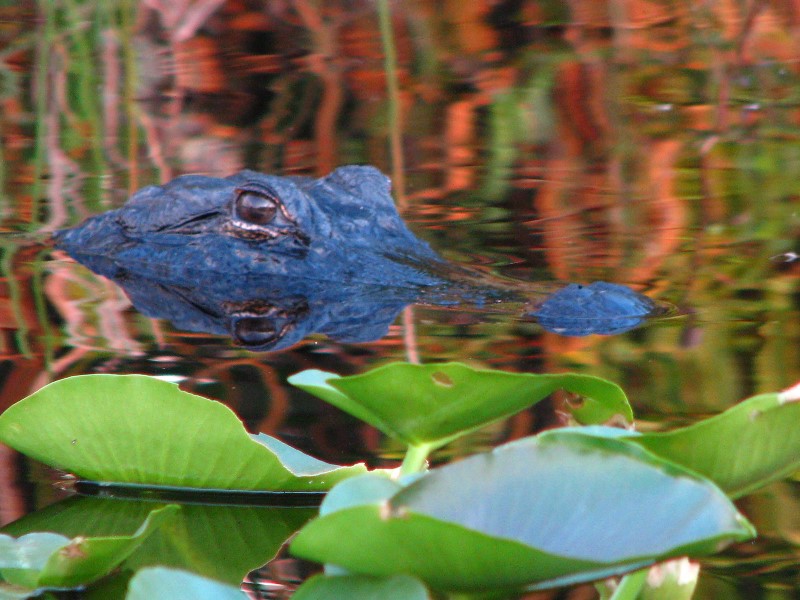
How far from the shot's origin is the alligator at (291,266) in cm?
287

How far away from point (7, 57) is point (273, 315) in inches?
190

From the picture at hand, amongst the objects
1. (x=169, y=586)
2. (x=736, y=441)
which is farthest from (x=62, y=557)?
(x=736, y=441)

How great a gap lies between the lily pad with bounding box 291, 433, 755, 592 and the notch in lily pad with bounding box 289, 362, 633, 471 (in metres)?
0.21

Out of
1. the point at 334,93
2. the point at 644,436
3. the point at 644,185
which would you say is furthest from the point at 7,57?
the point at 644,436

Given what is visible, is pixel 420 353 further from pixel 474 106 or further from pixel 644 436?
pixel 474 106

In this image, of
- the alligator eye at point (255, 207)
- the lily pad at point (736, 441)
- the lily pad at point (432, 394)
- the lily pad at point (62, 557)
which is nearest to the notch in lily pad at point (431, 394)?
the lily pad at point (432, 394)

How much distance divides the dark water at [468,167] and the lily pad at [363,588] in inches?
10.6

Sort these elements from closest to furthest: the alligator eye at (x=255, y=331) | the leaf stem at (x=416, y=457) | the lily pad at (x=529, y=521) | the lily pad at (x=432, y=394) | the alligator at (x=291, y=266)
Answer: the lily pad at (x=529, y=521), the lily pad at (x=432, y=394), the leaf stem at (x=416, y=457), the alligator eye at (x=255, y=331), the alligator at (x=291, y=266)

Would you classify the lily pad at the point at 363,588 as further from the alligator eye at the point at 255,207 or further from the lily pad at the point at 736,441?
the alligator eye at the point at 255,207

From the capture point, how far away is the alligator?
287 cm

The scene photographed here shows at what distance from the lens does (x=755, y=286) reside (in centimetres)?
325

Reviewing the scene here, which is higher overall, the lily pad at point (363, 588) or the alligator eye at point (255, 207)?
the lily pad at point (363, 588)

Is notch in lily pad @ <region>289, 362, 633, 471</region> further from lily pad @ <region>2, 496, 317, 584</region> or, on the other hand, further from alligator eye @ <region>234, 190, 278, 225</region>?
alligator eye @ <region>234, 190, 278, 225</region>

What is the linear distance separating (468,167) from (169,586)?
4.03 metres
